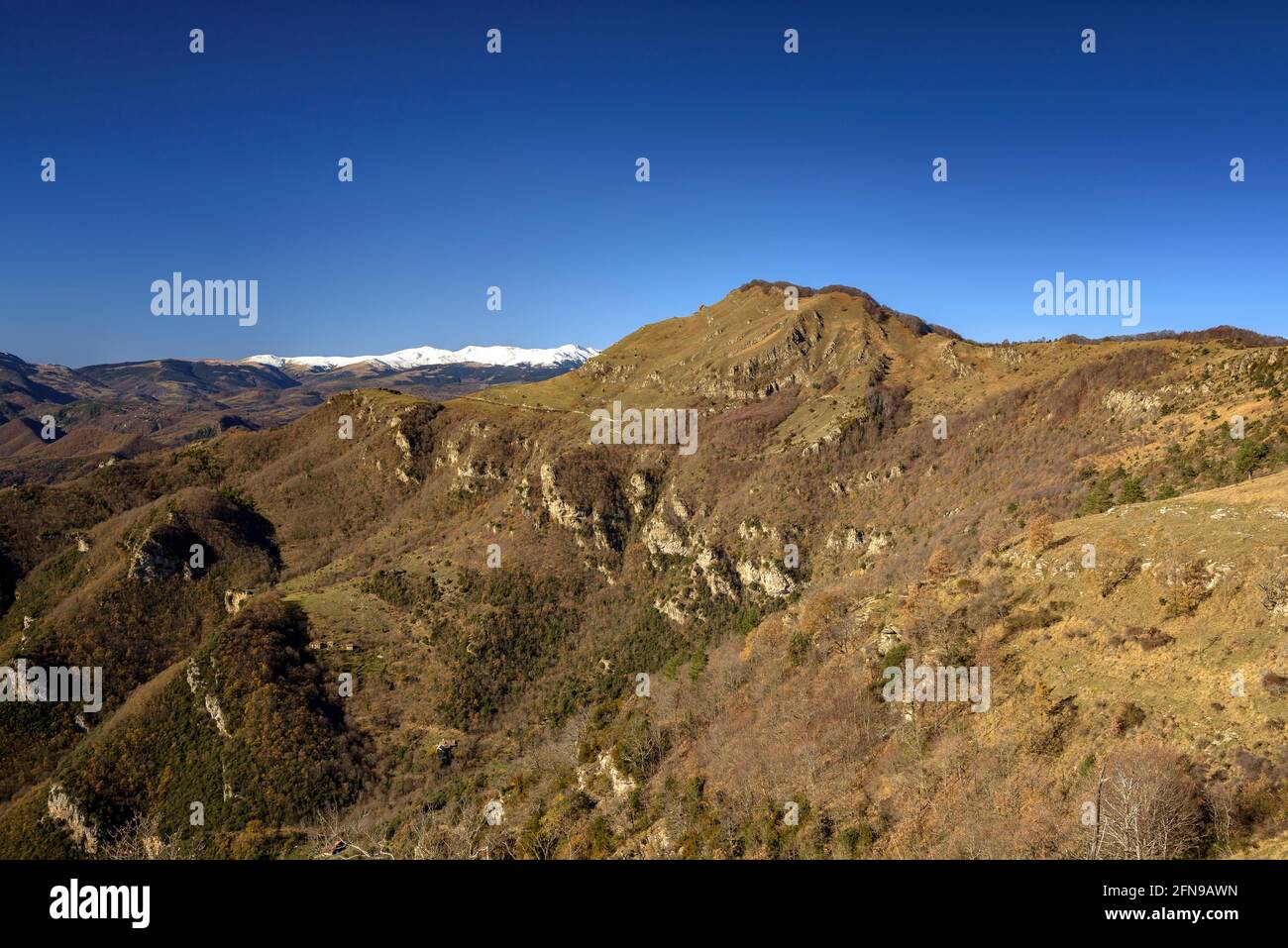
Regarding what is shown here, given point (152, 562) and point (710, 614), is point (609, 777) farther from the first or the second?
point (152, 562)

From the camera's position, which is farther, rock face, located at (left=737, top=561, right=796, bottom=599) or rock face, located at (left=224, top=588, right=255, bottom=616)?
rock face, located at (left=224, top=588, right=255, bottom=616)

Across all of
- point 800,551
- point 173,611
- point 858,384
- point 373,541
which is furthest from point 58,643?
point 858,384

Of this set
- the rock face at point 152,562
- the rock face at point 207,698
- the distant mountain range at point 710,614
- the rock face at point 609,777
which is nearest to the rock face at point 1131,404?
the distant mountain range at point 710,614

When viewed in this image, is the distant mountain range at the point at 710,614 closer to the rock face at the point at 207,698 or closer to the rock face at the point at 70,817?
the rock face at the point at 70,817

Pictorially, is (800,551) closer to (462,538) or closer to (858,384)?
(858,384)

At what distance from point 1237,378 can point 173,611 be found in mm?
174812

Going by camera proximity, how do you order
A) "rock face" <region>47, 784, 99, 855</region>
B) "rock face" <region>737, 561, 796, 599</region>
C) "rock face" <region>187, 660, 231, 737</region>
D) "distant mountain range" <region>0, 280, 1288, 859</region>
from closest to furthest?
"distant mountain range" <region>0, 280, 1288, 859</region>
"rock face" <region>47, 784, 99, 855</region>
"rock face" <region>187, 660, 231, 737</region>
"rock face" <region>737, 561, 796, 599</region>

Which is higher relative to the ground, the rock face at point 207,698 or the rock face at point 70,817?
the rock face at point 207,698

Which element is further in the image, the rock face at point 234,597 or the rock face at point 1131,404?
the rock face at point 234,597

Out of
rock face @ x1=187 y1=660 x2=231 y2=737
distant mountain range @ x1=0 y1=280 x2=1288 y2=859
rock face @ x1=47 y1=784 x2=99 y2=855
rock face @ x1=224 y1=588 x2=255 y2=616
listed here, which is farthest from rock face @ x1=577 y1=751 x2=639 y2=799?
rock face @ x1=224 y1=588 x2=255 y2=616

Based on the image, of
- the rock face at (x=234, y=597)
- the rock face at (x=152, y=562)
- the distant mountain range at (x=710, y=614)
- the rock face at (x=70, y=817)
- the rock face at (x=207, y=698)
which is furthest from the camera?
the rock face at (x=234, y=597)

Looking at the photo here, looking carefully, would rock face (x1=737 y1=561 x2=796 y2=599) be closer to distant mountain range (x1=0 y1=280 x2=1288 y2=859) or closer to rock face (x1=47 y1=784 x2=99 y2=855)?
distant mountain range (x1=0 y1=280 x2=1288 y2=859)

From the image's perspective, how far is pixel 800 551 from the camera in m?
109
